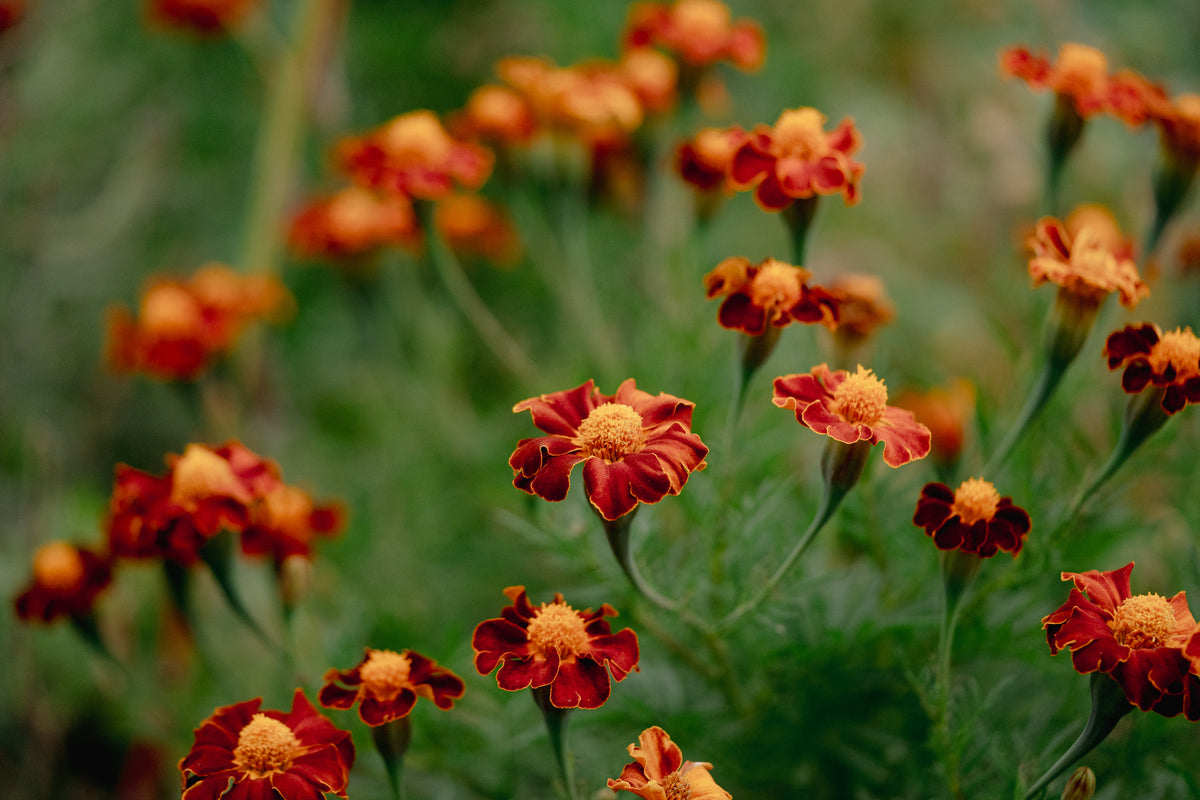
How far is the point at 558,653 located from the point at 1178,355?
1.12 ft

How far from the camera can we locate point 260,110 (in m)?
1.46

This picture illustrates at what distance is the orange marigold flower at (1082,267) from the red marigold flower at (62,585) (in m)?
0.61

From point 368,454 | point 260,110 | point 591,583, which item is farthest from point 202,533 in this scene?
point 260,110

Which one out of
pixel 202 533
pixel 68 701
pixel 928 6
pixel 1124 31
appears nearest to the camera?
pixel 202 533

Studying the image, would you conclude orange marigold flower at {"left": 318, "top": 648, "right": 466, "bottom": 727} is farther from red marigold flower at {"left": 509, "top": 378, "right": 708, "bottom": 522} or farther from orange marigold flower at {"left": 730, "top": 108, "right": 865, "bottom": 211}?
orange marigold flower at {"left": 730, "top": 108, "right": 865, "bottom": 211}

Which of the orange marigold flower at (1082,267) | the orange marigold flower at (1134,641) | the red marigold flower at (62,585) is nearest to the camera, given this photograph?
the orange marigold flower at (1134,641)

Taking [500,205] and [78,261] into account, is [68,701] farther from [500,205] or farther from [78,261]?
[500,205]

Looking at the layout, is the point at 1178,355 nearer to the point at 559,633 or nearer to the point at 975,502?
the point at 975,502

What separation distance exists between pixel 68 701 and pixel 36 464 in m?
0.26

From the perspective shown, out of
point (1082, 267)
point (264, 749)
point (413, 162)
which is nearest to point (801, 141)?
point (1082, 267)

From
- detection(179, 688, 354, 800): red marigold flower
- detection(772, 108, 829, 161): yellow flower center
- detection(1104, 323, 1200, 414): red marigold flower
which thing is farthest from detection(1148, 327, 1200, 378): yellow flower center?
detection(179, 688, 354, 800): red marigold flower

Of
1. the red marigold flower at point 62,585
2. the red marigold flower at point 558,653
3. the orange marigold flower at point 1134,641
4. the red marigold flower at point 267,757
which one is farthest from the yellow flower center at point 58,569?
the orange marigold flower at point 1134,641

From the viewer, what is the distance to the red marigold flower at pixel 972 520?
0.45 m

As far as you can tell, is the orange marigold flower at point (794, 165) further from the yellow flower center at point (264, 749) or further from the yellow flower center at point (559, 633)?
the yellow flower center at point (264, 749)
